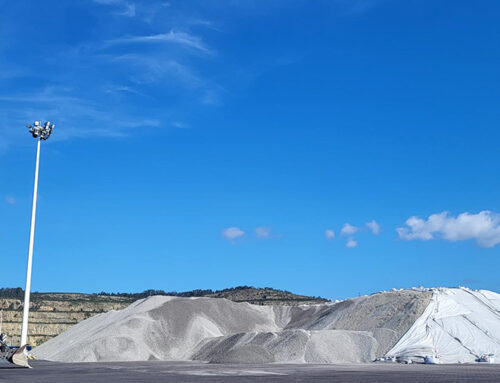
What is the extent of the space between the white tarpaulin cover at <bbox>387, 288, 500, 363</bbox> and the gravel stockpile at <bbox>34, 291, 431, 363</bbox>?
1.50 m

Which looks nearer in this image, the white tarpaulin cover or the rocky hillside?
the white tarpaulin cover

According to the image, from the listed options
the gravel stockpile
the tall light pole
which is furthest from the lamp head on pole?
the gravel stockpile

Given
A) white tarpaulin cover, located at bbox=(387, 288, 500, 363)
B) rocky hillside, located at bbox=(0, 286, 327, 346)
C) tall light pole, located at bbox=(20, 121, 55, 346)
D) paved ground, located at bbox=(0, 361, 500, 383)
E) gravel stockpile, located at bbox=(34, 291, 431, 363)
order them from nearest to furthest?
paved ground, located at bbox=(0, 361, 500, 383)
tall light pole, located at bbox=(20, 121, 55, 346)
white tarpaulin cover, located at bbox=(387, 288, 500, 363)
gravel stockpile, located at bbox=(34, 291, 431, 363)
rocky hillside, located at bbox=(0, 286, 327, 346)

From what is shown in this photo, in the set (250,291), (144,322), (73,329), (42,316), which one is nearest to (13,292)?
(42,316)

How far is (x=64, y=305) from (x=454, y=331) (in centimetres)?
7740

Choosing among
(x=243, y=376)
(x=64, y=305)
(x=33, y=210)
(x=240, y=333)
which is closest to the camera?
(x=243, y=376)

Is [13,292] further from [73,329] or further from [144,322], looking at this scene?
[144,322]

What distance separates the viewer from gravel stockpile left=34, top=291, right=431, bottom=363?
5134 cm

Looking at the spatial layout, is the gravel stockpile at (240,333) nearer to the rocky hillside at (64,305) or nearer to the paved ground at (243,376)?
the paved ground at (243,376)

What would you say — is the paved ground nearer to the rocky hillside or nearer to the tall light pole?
the tall light pole

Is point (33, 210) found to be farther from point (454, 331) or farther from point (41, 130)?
point (454, 331)

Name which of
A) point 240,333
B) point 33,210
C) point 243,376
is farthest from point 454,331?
point 33,210

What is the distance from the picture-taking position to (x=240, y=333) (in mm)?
56906

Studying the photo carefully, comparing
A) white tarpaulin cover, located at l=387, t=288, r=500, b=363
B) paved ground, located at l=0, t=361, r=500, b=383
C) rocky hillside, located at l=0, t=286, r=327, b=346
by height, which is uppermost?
rocky hillside, located at l=0, t=286, r=327, b=346
